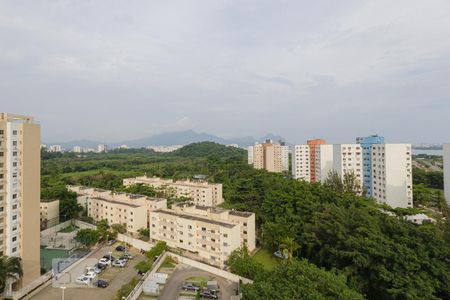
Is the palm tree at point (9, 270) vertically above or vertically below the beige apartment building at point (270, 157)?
below

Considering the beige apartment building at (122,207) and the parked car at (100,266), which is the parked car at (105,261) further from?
the beige apartment building at (122,207)

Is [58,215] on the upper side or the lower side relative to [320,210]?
lower

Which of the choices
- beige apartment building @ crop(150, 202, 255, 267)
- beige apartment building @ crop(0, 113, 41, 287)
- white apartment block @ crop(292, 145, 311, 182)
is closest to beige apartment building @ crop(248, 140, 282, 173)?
white apartment block @ crop(292, 145, 311, 182)

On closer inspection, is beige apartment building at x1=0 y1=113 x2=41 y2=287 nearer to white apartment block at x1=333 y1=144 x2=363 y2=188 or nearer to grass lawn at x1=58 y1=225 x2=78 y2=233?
grass lawn at x1=58 y1=225 x2=78 y2=233

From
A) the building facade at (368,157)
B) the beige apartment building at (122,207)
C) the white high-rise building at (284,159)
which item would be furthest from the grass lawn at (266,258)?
the white high-rise building at (284,159)

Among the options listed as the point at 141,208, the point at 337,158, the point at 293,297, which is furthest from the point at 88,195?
the point at 337,158

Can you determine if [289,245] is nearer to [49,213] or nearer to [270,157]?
[49,213]

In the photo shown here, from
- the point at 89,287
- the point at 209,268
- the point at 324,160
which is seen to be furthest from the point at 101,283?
the point at 324,160

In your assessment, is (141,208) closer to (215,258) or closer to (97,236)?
(97,236)
